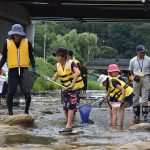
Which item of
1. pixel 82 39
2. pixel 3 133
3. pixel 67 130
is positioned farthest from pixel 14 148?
pixel 82 39

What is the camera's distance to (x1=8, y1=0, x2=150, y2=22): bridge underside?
21.3m

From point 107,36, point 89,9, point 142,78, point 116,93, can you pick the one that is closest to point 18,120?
point 116,93

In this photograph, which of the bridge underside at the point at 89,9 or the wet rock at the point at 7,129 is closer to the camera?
the wet rock at the point at 7,129

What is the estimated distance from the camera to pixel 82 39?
379 ft

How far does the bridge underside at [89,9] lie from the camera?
2134 cm

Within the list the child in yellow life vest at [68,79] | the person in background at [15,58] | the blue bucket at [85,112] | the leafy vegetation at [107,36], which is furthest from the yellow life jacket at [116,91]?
the leafy vegetation at [107,36]

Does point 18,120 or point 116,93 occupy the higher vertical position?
point 116,93

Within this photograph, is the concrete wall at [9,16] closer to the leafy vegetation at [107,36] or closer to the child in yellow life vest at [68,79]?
the child in yellow life vest at [68,79]

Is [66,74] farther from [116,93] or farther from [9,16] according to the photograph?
[9,16]

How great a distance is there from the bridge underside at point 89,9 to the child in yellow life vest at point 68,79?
10.6m

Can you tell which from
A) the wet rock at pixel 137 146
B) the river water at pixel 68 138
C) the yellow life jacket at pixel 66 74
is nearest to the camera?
the wet rock at pixel 137 146

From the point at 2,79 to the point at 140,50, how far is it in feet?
14.5

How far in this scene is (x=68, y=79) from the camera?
358 inches

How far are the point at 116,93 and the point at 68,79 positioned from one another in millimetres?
1761
